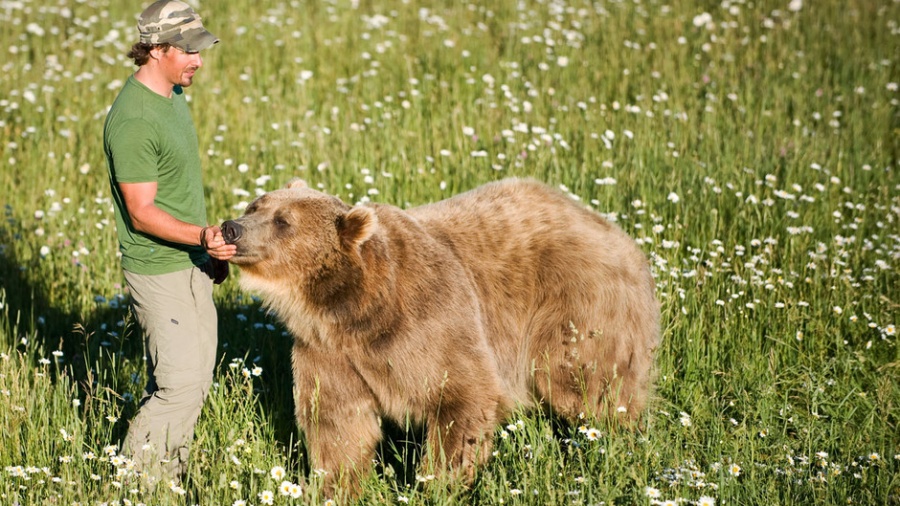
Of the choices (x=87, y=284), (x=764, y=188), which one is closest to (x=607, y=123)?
(x=764, y=188)

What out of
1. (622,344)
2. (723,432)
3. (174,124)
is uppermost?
(174,124)

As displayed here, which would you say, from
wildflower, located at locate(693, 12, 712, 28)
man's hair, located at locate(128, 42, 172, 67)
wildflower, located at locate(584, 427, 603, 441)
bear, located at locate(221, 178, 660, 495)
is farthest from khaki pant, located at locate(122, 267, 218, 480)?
wildflower, located at locate(693, 12, 712, 28)

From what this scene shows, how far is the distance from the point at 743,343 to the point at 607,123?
11.6 ft

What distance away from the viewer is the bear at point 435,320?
4.54 metres

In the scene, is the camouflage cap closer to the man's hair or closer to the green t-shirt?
the man's hair

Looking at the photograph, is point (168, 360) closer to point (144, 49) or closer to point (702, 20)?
point (144, 49)

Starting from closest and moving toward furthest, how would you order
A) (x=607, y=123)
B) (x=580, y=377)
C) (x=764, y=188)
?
(x=580, y=377) → (x=764, y=188) → (x=607, y=123)

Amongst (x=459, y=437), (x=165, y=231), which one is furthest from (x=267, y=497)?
(x=165, y=231)

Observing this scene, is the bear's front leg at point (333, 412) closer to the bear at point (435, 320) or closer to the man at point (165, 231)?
the bear at point (435, 320)

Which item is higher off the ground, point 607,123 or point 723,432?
point 607,123

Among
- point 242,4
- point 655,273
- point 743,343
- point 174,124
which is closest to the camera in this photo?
point 174,124

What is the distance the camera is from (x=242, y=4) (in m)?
12.0

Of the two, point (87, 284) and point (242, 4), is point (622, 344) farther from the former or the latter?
point (242, 4)

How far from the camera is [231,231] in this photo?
4.29 meters
